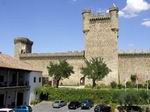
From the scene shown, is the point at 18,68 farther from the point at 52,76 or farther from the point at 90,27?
the point at 90,27

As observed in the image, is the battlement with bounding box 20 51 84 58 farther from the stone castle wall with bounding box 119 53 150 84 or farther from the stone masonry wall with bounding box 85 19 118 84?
the stone castle wall with bounding box 119 53 150 84

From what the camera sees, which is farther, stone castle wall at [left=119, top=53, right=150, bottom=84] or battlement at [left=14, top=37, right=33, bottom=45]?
battlement at [left=14, top=37, right=33, bottom=45]

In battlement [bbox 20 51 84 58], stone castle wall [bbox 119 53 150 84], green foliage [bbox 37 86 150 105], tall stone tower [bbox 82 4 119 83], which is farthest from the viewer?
battlement [bbox 20 51 84 58]

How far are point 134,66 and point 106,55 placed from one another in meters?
6.41

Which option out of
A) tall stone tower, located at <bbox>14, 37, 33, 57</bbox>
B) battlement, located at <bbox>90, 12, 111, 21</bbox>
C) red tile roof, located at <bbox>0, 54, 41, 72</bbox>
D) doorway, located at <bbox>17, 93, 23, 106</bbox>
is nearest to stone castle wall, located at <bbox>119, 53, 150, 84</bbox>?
battlement, located at <bbox>90, 12, 111, 21</bbox>

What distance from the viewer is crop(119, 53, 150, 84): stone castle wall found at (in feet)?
216

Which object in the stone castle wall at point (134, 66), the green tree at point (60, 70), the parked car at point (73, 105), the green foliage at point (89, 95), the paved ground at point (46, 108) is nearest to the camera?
the paved ground at point (46, 108)

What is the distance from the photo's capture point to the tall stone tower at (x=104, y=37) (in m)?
67.4

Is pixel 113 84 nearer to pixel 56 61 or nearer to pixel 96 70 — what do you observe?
pixel 96 70

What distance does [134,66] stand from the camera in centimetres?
6688

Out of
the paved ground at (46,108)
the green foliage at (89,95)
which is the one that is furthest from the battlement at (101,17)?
the paved ground at (46,108)

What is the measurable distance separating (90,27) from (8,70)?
24.7 meters

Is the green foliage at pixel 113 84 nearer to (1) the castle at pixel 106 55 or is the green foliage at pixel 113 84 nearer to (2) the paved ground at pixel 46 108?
(1) the castle at pixel 106 55

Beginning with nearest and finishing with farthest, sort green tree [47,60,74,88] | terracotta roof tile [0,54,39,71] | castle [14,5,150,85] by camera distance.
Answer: terracotta roof tile [0,54,39,71], green tree [47,60,74,88], castle [14,5,150,85]
